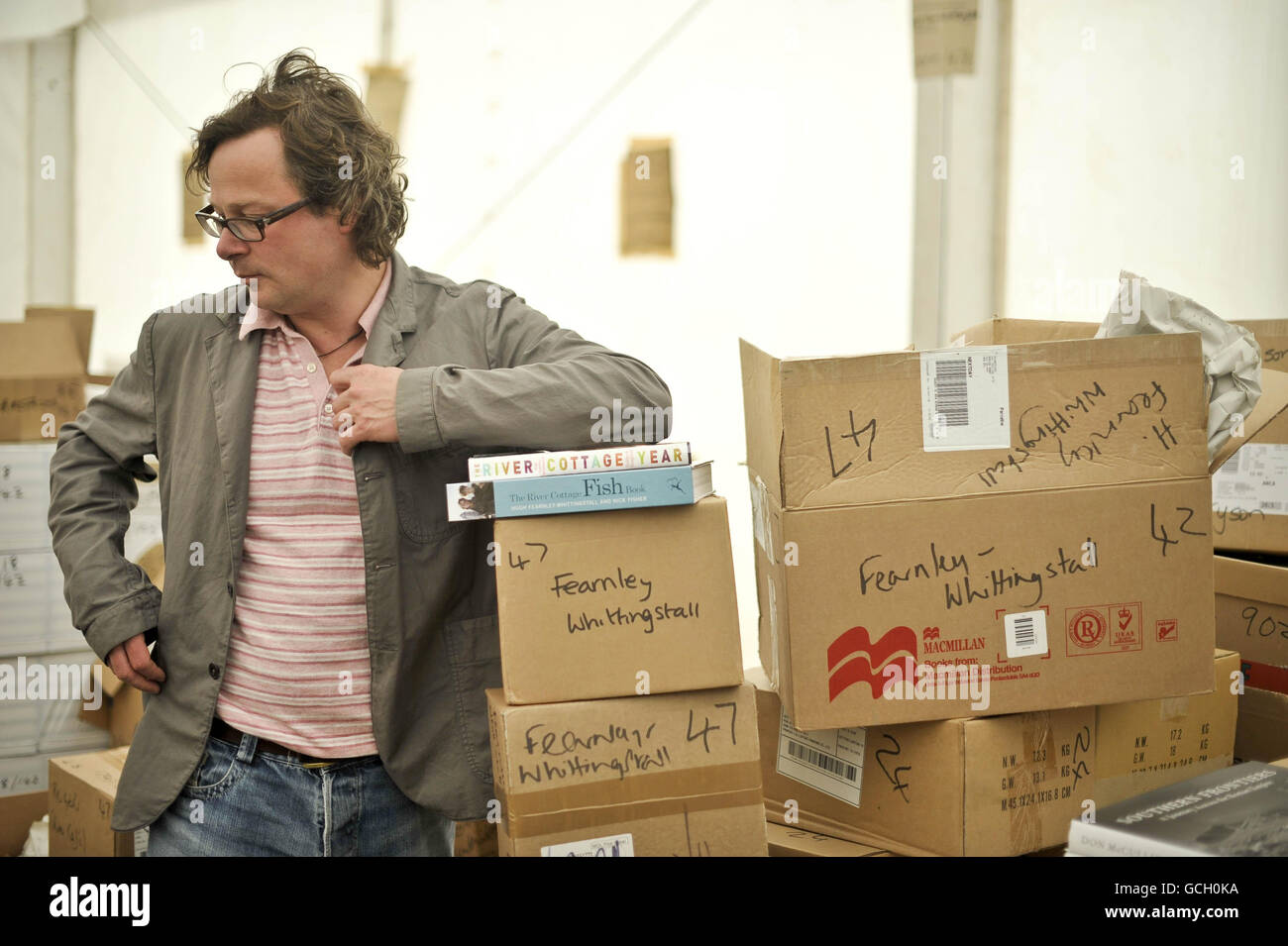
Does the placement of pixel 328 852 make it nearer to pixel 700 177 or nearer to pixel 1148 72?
pixel 700 177

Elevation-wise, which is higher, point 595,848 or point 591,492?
point 591,492

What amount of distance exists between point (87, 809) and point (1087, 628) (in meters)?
1.91

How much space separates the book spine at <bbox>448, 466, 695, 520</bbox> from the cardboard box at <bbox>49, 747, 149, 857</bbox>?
1197 millimetres

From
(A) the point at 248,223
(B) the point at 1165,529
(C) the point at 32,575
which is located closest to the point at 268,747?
(A) the point at 248,223

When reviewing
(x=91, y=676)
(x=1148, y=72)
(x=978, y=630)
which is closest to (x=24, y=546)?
(x=91, y=676)

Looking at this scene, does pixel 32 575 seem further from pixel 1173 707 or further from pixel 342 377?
pixel 1173 707

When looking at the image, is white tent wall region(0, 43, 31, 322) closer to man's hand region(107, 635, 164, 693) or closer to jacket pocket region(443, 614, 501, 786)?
man's hand region(107, 635, 164, 693)

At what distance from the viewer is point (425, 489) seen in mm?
1481

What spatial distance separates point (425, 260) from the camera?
2.51 meters

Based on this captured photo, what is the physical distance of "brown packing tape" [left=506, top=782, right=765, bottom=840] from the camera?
1.31 metres

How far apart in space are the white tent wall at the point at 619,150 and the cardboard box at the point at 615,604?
122cm

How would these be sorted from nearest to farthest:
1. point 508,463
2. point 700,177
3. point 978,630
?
1. point 508,463
2. point 978,630
3. point 700,177

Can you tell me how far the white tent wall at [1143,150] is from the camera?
247 centimetres
